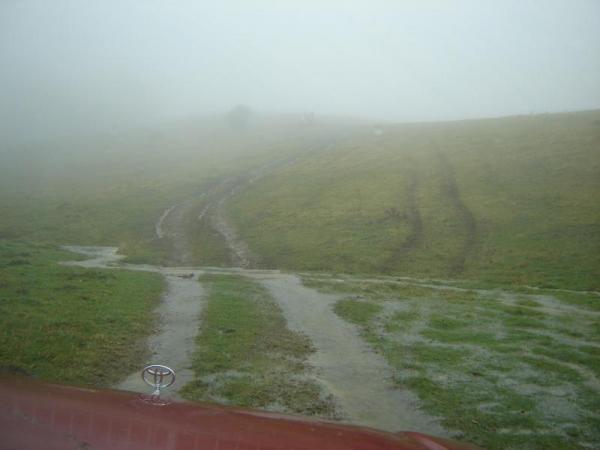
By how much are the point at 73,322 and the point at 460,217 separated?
138ft

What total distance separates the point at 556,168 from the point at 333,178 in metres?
28.0

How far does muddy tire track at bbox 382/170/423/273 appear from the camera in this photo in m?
42.1

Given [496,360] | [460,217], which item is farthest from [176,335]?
[460,217]

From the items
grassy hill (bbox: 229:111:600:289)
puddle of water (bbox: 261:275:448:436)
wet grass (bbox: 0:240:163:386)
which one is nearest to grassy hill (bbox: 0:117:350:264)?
grassy hill (bbox: 229:111:600:289)

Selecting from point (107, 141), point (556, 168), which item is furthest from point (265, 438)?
point (107, 141)

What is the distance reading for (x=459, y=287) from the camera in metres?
32.1

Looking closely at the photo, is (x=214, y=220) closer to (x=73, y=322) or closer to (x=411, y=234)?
(x=411, y=234)

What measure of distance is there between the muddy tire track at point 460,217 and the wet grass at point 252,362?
2140cm

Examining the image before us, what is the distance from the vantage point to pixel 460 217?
52.4 metres

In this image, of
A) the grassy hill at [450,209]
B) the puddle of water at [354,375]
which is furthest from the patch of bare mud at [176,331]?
the grassy hill at [450,209]

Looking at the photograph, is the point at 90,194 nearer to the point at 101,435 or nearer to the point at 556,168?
the point at 556,168

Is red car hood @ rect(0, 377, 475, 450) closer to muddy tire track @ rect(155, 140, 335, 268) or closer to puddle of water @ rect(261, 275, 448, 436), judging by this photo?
puddle of water @ rect(261, 275, 448, 436)

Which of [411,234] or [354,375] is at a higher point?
[354,375]

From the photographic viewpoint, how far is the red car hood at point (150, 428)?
6.67 metres
